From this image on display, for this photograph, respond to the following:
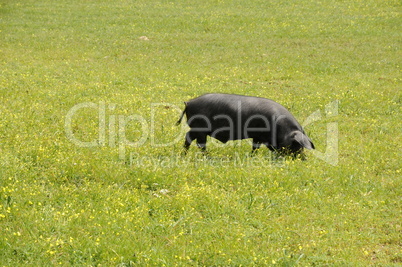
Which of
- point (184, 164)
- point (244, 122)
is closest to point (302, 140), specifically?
point (244, 122)

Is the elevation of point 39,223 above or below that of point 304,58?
below

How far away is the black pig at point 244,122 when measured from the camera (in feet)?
34.9

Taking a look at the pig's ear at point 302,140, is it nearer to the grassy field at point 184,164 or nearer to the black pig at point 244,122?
the black pig at point 244,122

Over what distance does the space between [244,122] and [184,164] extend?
1.68m

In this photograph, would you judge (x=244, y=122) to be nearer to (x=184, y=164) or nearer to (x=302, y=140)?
(x=302, y=140)

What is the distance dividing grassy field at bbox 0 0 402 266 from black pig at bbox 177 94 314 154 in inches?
16.6

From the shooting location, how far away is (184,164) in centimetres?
1013

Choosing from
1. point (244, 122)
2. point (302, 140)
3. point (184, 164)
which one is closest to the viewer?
point (184, 164)

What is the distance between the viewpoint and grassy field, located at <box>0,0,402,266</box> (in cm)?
717

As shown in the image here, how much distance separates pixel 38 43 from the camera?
1005 inches

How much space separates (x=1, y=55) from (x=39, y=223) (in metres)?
17.5

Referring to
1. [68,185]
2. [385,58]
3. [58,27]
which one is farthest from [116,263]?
[58,27]

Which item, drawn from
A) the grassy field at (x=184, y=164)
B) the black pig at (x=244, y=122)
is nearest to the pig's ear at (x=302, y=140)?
the black pig at (x=244, y=122)

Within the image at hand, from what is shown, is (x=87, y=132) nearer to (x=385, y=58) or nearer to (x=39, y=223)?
(x=39, y=223)
